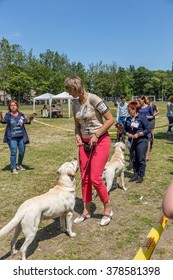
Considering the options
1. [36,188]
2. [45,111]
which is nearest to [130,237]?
[36,188]

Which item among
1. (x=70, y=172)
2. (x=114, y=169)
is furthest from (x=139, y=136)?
(x=70, y=172)

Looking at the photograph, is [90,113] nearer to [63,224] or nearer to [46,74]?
[63,224]

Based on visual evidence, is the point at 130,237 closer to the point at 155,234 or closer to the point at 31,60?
the point at 155,234

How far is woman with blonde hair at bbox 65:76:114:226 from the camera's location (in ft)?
13.1

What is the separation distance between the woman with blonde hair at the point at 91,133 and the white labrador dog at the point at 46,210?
299 mm

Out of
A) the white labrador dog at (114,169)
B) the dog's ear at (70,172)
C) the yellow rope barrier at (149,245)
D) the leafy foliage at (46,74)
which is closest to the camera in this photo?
the yellow rope barrier at (149,245)

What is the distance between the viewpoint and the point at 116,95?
79438 millimetres

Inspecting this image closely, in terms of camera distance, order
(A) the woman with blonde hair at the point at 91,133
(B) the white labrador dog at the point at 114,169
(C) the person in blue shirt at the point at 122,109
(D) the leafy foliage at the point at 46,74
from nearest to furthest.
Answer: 1. (A) the woman with blonde hair at the point at 91,133
2. (B) the white labrador dog at the point at 114,169
3. (C) the person in blue shirt at the point at 122,109
4. (D) the leafy foliage at the point at 46,74

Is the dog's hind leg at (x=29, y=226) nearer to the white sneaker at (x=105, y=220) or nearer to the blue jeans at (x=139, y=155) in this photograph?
the white sneaker at (x=105, y=220)

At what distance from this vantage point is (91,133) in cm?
416

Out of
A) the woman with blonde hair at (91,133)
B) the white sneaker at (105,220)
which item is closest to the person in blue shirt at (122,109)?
the woman with blonde hair at (91,133)

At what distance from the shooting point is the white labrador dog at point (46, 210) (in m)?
3.23

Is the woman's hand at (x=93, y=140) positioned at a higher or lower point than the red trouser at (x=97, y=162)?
higher

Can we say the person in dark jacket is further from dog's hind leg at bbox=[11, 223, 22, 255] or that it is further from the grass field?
dog's hind leg at bbox=[11, 223, 22, 255]
